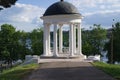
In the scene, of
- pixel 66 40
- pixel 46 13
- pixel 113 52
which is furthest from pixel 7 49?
pixel 46 13

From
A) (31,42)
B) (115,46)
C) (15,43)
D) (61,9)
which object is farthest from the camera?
(31,42)

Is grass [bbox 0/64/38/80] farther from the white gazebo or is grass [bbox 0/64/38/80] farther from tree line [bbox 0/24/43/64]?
tree line [bbox 0/24/43/64]

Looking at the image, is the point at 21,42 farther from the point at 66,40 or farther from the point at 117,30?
the point at 117,30

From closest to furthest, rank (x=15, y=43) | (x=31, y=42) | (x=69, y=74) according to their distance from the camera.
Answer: (x=69, y=74) → (x=15, y=43) → (x=31, y=42)

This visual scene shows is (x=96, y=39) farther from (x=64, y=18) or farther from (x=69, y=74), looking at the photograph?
(x=69, y=74)

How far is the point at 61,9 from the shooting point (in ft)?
166

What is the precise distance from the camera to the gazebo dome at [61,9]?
5056 centimetres

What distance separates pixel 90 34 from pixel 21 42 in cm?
1307

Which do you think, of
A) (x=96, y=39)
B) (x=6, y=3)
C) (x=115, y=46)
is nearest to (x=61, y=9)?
(x=6, y=3)

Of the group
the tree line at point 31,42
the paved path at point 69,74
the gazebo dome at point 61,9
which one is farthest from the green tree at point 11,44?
the paved path at point 69,74

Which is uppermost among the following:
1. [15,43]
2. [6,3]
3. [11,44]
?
[6,3]

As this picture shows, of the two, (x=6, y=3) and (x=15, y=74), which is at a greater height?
(x=6, y=3)

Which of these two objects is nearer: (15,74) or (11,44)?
(15,74)

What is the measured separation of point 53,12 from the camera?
50969 millimetres
